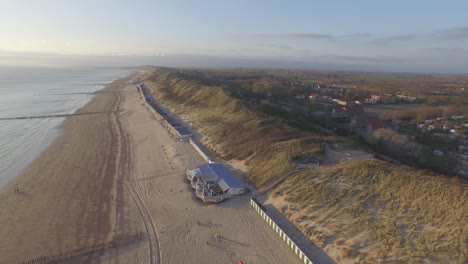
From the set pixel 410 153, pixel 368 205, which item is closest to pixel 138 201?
pixel 368 205

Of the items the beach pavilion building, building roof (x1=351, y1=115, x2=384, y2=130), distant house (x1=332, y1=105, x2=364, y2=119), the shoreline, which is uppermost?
building roof (x1=351, y1=115, x2=384, y2=130)

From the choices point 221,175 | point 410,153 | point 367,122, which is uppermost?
point 367,122

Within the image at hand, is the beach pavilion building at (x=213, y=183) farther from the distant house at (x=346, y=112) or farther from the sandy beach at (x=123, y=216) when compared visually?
the distant house at (x=346, y=112)

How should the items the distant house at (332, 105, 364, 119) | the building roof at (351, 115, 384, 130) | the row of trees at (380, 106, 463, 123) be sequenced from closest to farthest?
1. the building roof at (351, 115, 384, 130)
2. the row of trees at (380, 106, 463, 123)
3. the distant house at (332, 105, 364, 119)

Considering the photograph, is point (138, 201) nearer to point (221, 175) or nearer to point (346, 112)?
point (221, 175)

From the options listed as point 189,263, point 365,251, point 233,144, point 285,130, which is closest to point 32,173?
point 233,144

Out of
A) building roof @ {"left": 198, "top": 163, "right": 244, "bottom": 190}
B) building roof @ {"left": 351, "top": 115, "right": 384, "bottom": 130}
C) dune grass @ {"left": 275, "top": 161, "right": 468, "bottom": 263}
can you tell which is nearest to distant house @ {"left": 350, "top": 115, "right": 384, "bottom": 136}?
building roof @ {"left": 351, "top": 115, "right": 384, "bottom": 130}

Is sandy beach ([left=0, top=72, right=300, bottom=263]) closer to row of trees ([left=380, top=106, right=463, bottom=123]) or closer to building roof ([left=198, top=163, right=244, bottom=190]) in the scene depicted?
building roof ([left=198, top=163, right=244, bottom=190])
